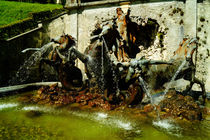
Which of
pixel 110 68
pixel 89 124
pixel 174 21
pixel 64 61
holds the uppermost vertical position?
pixel 174 21

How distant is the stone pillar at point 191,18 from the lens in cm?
715

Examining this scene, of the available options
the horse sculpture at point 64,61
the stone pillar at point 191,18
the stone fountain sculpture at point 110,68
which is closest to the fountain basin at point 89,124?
the stone fountain sculpture at point 110,68

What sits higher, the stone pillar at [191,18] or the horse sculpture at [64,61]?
the stone pillar at [191,18]

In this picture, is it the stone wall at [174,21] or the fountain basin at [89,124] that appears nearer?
the fountain basin at [89,124]

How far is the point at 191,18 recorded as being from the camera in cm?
723

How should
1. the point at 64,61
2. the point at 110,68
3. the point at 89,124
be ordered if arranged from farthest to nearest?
the point at 64,61 < the point at 110,68 < the point at 89,124

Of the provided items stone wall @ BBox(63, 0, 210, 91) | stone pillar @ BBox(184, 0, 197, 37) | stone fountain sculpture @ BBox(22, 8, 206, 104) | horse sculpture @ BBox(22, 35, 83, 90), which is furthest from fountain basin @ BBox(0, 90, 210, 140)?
stone pillar @ BBox(184, 0, 197, 37)

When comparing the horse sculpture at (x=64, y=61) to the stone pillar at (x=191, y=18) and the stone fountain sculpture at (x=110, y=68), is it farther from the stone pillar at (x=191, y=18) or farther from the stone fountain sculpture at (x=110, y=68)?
the stone pillar at (x=191, y=18)

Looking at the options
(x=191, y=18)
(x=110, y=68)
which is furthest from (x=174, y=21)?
(x=110, y=68)

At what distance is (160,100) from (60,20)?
24.5 feet

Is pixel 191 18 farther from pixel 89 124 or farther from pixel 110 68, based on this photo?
pixel 89 124

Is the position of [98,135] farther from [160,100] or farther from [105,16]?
[105,16]

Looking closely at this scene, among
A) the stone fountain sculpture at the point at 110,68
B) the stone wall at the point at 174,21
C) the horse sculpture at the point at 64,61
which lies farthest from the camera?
the stone wall at the point at 174,21

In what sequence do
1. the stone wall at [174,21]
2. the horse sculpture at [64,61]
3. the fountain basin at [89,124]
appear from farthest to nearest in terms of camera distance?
the stone wall at [174,21] < the horse sculpture at [64,61] < the fountain basin at [89,124]
